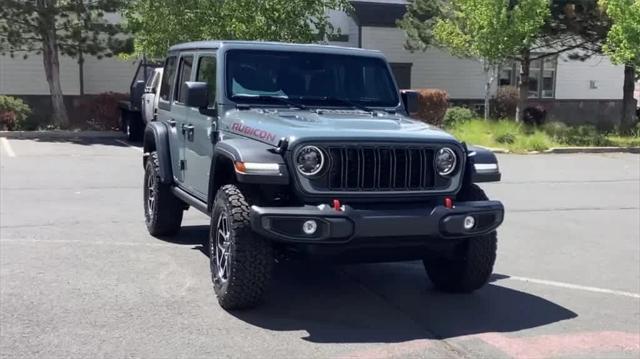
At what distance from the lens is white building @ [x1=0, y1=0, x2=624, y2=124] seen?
26656 millimetres

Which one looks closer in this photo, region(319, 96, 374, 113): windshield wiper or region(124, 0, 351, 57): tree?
region(319, 96, 374, 113): windshield wiper

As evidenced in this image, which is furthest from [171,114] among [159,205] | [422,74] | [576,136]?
[422,74]

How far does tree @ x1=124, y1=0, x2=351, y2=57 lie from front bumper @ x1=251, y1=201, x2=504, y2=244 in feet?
47.2

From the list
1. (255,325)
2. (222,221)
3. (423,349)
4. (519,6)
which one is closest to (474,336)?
(423,349)

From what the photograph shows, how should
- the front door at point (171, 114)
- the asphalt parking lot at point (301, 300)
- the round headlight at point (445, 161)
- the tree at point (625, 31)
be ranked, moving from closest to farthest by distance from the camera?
the asphalt parking lot at point (301, 300) → the round headlight at point (445, 161) → the front door at point (171, 114) → the tree at point (625, 31)

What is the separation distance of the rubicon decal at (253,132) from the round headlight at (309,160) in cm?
28

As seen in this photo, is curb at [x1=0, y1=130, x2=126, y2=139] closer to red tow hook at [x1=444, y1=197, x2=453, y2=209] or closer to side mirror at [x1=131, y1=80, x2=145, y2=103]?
side mirror at [x1=131, y1=80, x2=145, y2=103]

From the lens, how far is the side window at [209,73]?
6.75 metres

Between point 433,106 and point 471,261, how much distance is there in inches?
798

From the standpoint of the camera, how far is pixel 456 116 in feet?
83.8

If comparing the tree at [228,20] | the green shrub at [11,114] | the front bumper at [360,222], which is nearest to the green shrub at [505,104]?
the tree at [228,20]

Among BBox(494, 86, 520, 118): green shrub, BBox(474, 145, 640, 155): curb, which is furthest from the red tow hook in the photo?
BBox(494, 86, 520, 118): green shrub

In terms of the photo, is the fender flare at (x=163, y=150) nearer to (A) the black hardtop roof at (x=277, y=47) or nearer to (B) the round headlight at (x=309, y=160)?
(A) the black hardtop roof at (x=277, y=47)

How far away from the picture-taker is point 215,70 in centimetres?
683
